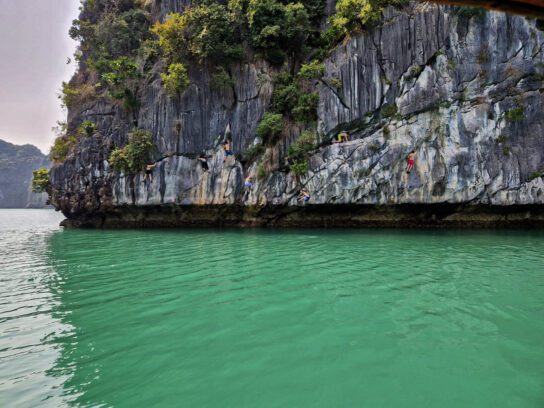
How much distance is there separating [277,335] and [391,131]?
13.9m

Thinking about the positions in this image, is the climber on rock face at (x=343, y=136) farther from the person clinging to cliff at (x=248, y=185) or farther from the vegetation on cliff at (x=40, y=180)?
the vegetation on cliff at (x=40, y=180)

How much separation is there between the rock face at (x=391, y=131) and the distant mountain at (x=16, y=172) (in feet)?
380

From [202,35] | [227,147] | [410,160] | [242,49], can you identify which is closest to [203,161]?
[227,147]

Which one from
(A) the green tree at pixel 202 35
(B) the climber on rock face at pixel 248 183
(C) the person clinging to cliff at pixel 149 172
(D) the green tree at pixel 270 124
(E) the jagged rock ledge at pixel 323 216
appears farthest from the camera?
(C) the person clinging to cliff at pixel 149 172

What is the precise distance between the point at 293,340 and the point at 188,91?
678 inches

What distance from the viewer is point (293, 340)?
3.67m

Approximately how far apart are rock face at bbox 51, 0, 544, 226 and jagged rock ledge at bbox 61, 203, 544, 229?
0.33 feet

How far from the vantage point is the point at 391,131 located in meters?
15.4

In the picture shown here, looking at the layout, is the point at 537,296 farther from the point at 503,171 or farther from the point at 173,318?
the point at 503,171

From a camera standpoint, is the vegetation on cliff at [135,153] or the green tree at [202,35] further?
the vegetation on cliff at [135,153]

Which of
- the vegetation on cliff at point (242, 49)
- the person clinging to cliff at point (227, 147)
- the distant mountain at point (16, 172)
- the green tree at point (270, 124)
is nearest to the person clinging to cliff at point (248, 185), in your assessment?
the vegetation on cliff at point (242, 49)

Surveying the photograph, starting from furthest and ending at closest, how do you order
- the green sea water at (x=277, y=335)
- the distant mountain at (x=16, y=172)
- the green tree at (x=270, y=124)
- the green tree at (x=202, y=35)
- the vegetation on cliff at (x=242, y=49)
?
the distant mountain at (x=16, y=172) < the green tree at (x=202, y=35) < the vegetation on cliff at (x=242, y=49) < the green tree at (x=270, y=124) < the green sea water at (x=277, y=335)

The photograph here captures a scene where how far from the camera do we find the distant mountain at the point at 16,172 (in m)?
112

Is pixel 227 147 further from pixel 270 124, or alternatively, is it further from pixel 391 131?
pixel 391 131
